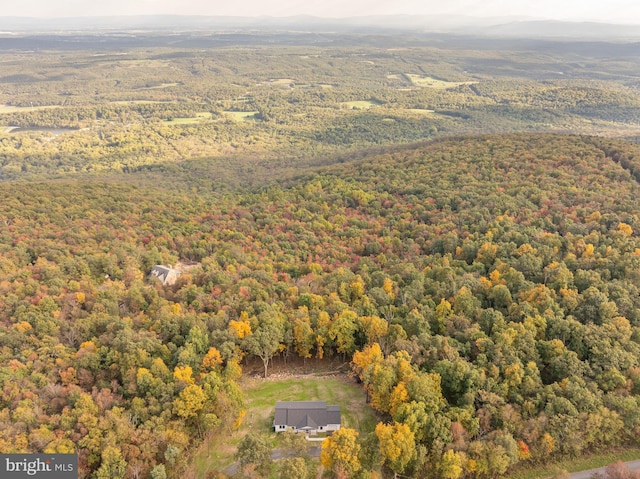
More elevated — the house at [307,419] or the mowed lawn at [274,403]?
the house at [307,419]

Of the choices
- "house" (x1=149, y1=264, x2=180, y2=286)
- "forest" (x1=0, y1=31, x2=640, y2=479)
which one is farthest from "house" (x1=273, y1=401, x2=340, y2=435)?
"house" (x1=149, y1=264, x2=180, y2=286)

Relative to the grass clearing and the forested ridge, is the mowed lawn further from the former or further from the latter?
the grass clearing

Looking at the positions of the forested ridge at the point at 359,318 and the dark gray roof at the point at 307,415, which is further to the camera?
the dark gray roof at the point at 307,415

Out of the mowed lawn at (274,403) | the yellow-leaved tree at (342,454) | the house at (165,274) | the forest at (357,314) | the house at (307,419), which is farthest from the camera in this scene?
the house at (165,274)

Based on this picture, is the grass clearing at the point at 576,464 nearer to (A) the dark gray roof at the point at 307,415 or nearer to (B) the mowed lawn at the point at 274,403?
(B) the mowed lawn at the point at 274,403

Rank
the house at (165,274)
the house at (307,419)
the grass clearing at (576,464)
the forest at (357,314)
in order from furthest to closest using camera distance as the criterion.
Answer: the house at (165,274)
the house at (307,419)
the forest at (357,314)
the grass clearing at (576,464)

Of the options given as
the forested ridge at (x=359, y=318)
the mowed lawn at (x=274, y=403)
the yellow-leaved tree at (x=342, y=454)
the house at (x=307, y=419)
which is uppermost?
the forested ridge at (x=359, y=318)

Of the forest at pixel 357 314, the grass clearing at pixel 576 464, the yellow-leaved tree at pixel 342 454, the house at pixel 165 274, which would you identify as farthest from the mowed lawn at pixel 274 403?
the house at pixel 165 274

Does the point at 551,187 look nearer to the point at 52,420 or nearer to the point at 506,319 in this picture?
the point at 506,319

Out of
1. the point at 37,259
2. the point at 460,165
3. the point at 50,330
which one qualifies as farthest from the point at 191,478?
the point at 460,165
